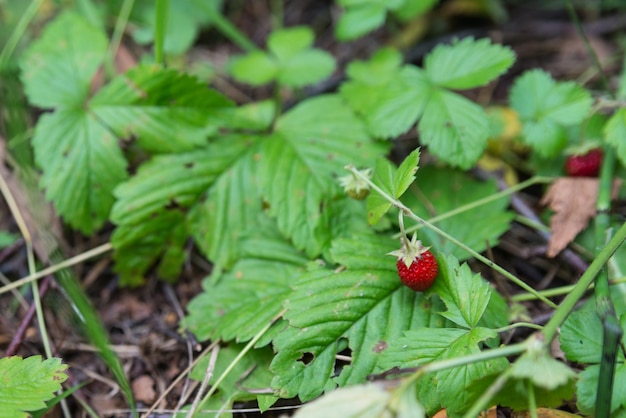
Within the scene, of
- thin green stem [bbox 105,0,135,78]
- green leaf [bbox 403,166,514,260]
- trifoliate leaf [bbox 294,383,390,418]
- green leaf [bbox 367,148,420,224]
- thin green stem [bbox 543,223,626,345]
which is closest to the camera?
trifoliate leaf [bbox 294,383,390,418]

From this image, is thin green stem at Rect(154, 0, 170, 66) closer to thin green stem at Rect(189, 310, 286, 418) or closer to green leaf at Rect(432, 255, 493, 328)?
thin green stem at Rect(189, 310, 286, 418)

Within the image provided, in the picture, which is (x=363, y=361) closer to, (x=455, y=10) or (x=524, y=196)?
(x=524, y=196)

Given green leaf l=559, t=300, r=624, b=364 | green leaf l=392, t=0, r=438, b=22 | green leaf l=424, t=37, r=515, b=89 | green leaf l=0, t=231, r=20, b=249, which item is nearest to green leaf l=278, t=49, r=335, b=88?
green leaf l=392, t=0, r=438, b=22

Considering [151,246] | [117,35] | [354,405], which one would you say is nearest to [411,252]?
[354,405]

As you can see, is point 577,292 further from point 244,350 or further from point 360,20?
point 360,20

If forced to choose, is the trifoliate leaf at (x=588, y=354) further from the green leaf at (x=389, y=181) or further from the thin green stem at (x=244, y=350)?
the thin green stem at (x=244, y=350)

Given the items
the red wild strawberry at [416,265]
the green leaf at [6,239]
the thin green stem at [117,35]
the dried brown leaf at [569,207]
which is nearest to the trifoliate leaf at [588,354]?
the red wild strawberry at [416,265]

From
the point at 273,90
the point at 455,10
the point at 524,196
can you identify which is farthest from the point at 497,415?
the point at 455,10

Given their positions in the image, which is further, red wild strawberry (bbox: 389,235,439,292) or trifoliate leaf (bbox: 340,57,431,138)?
trifoliate leaf (bbox: 340,57,431,138)
